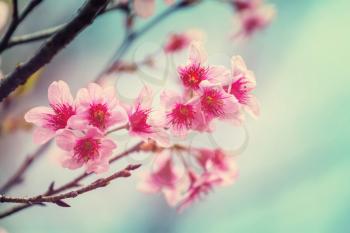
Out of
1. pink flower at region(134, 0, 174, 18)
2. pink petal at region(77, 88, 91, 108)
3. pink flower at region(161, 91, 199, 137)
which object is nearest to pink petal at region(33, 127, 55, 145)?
pink petal at region(77, 88, 91, 108)

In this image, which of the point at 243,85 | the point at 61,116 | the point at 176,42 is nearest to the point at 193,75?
the point at 243,85

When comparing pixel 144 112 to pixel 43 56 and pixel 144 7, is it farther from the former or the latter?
pixel 144 7

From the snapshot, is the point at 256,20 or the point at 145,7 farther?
the point at 256,20

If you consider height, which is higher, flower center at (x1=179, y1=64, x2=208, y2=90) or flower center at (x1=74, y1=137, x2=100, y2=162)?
flower center at (x1=179, y1=64, x2=208, y2=90)

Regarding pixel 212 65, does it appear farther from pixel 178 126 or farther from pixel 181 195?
pixel 181 195

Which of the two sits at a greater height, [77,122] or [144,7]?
[144,7]

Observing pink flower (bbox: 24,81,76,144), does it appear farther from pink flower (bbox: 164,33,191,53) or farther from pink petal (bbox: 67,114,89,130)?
pink flower (bbox: 164,33,191,53)

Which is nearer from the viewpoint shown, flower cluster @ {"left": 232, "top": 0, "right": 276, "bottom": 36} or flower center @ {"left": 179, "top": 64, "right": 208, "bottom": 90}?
flower center @ {"left": 179, "top": 64, "right": 208, "bottom": 90}

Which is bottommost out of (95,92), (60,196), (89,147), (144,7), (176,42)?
(60,196)
